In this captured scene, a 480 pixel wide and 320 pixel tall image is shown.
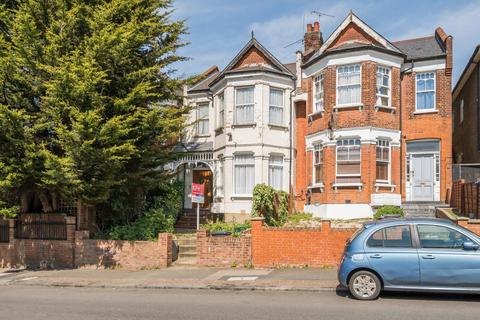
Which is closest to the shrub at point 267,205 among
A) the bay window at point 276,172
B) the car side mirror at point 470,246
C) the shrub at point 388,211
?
the bay window at point 276,172

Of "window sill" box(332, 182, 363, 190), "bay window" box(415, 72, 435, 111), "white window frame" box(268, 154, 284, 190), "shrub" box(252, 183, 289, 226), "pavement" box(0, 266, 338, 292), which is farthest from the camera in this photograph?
"white window frame" box(268, 154, 284, 190)

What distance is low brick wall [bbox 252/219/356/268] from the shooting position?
13.8 metres

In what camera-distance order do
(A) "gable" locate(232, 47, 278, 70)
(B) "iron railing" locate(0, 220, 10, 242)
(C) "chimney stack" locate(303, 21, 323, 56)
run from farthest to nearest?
(C) "chimney stack" locate(303, 21, 323, 56) → (A) "gable" locate(232, 47, 278, 70) → (B) "iron railing" locate(0, 220, 10, 242)

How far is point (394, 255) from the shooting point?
955cm

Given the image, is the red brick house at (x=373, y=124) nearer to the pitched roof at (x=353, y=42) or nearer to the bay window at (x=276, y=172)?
the pitched roof at (x=353, y=42)

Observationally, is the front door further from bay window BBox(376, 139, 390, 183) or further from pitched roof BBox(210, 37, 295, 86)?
pitched roof BBox(210, 37, 295, 86)

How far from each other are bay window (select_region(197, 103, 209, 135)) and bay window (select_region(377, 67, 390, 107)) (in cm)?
881

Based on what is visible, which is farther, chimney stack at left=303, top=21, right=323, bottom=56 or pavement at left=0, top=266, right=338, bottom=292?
chimney stack at left=303, top=21, right=323, bottom=56

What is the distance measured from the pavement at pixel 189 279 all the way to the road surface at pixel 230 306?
0.56 meters

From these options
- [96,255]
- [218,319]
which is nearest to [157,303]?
[218,319]

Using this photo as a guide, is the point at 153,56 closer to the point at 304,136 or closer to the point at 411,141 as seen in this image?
the point at 304,136

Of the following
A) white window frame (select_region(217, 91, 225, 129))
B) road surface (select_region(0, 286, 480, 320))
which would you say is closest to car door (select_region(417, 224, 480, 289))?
road surface (select_region(0, 286, 480, 320))

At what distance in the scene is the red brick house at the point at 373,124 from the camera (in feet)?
67.6

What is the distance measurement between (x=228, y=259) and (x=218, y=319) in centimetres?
623
